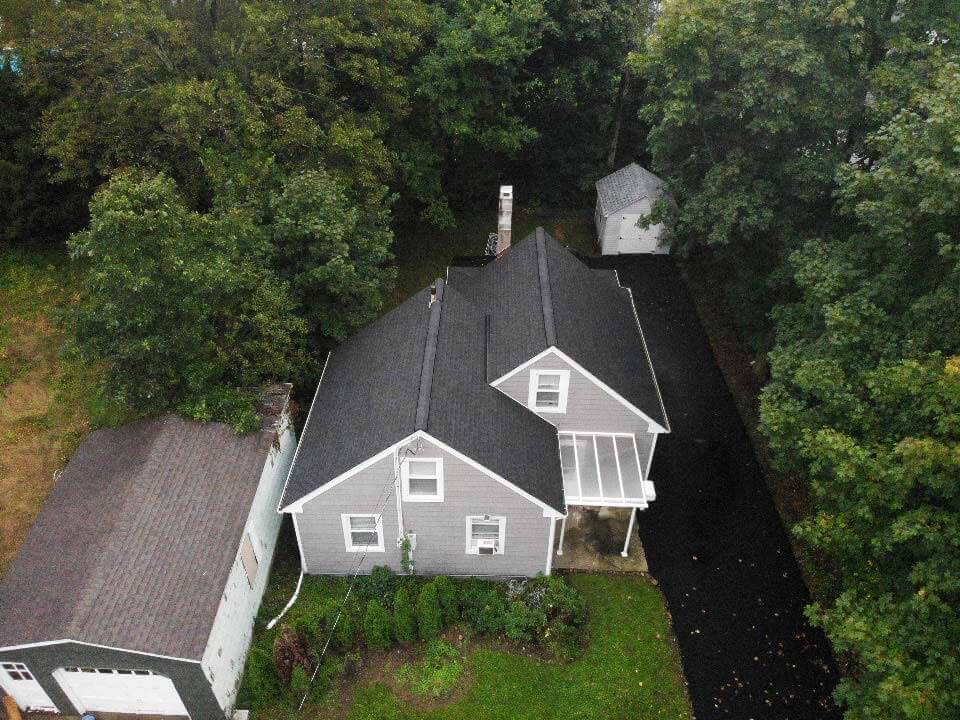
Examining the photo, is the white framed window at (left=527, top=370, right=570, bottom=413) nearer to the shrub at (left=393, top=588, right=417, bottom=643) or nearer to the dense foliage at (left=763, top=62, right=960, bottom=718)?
the dense foliage at (left=763, top=62, right=960, bottom=718)

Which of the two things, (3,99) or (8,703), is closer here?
(8,703)

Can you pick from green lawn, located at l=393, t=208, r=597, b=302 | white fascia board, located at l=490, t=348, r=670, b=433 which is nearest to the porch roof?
white fascia board, located at l=490, t=348, r=670, b=433

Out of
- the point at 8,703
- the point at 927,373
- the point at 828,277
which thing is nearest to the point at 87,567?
the point at 8,703

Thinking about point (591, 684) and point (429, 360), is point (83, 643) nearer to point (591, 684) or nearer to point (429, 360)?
point (429, 360)

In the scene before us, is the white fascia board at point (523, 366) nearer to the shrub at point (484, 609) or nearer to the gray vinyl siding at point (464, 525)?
the gray vinyl siding at point (464, 525)

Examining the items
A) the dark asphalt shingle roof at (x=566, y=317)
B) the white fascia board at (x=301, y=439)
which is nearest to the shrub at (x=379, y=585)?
the white fascia board at (x=301, y=439)

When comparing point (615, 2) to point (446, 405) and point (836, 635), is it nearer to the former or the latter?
point (446, 405)
